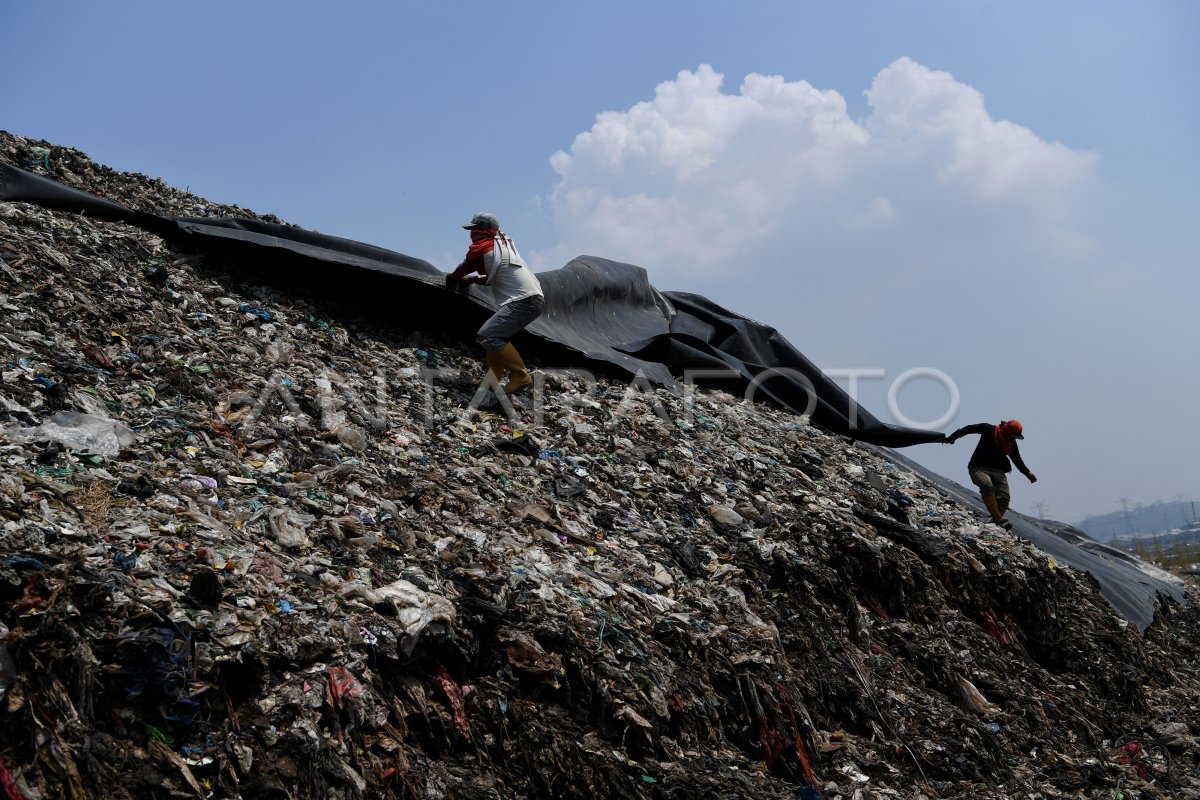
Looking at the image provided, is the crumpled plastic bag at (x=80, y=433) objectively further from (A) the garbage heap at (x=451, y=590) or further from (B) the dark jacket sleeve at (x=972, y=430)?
(B) the dark jacket sleeve at (x=972, y=430)

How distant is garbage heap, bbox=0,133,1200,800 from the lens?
2.77 m

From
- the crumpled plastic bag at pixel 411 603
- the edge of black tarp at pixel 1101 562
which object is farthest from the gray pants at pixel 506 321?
the edge of black tarp at pixel 1101 562

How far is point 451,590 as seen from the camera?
145 inches

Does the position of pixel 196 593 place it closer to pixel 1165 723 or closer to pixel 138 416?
pixel 138 416

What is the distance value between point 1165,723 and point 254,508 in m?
5.29

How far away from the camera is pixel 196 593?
302 centimetres

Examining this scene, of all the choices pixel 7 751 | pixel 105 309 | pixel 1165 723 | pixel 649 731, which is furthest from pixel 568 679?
pixel 1165 723

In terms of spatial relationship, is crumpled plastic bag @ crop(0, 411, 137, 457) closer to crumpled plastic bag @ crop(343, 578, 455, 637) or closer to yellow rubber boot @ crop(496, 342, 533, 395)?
crumpled plastic bag @ crop(343, 578, 455, 637)

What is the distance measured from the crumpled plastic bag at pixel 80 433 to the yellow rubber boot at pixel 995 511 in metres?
6.53

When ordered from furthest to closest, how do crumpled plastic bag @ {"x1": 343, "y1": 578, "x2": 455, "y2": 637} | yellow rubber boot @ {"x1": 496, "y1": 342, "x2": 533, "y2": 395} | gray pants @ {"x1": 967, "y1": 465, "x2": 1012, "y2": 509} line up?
gray pants @ {"x1": 967, "y1": 465, "x2": 1012, "y2": 509} < yellow rubber boot @ {"x1": 496, "y1": 342, "x2": 533, "y2": 395} < crumpled plastic bag @ {"x1": 343, "y1": 578, "x2": 455, "y2": 637}

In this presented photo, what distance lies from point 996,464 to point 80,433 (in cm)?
675

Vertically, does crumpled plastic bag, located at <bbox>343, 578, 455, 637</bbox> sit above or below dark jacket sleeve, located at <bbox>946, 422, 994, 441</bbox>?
below

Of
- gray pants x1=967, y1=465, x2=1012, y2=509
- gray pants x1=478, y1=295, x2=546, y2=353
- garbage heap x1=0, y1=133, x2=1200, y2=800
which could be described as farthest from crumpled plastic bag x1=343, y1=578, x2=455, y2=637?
gray pants x1=967, y1=465, x2=1012, y2=509

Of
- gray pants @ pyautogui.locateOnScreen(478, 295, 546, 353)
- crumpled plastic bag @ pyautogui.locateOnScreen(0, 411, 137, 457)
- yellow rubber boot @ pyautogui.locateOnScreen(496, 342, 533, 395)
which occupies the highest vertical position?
gray pants @ pyautogui.locateOnScreen(478, 295, 546, 353)
